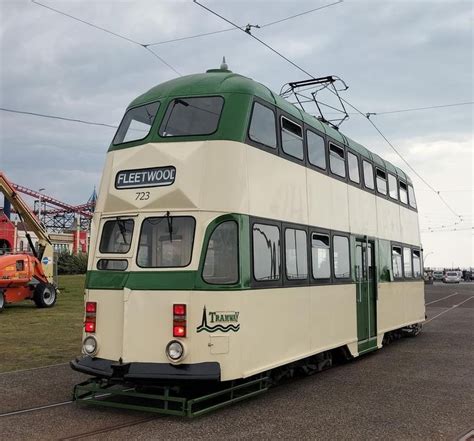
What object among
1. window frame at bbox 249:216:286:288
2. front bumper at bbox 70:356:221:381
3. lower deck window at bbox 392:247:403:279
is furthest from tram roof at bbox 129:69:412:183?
lower deck window at bbox 392:247:403:279

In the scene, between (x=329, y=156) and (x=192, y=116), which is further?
(x=329, y=156)

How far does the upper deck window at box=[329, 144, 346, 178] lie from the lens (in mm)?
10402

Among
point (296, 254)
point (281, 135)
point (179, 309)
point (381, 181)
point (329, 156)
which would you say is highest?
point (381, 181)

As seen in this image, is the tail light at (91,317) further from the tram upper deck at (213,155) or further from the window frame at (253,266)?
the window frame at (253,266)

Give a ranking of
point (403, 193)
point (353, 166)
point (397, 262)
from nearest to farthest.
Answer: point (353, 166) < point (397, 262) < point (403, 193)

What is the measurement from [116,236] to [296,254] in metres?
2.80

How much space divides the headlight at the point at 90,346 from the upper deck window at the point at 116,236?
117cm

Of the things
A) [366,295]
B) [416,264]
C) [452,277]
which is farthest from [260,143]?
[452,277]

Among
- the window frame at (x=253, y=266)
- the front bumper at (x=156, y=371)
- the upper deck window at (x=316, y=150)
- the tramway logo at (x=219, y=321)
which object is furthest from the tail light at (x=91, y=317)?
the upper deck window at (x=316, y=150)

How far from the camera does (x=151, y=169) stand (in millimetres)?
7426

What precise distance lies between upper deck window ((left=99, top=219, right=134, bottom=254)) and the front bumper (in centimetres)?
148

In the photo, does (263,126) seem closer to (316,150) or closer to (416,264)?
(316,150)

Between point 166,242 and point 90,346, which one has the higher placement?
point 166,242

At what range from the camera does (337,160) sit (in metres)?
10.7
